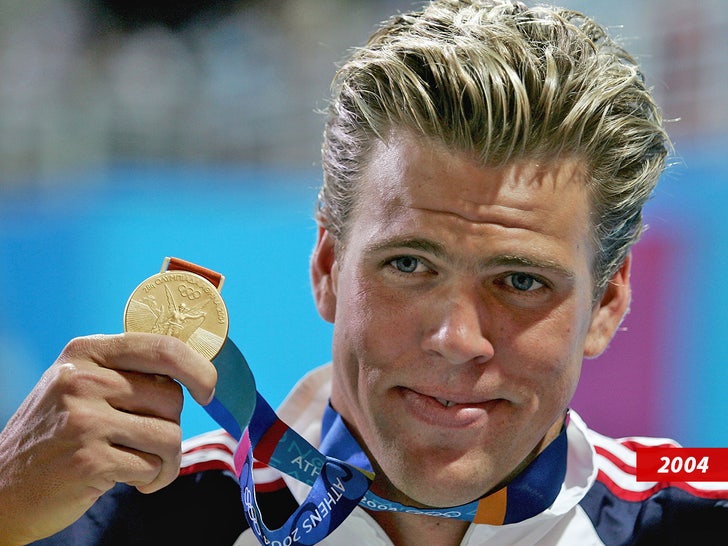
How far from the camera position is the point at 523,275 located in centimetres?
203

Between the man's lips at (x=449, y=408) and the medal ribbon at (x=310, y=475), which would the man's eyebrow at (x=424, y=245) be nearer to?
the man's lips at (x=449, y=408)

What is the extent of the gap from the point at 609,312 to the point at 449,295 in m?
0.60

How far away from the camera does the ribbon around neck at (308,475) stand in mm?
2020

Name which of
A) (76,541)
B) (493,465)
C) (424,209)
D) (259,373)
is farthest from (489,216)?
(259,373)

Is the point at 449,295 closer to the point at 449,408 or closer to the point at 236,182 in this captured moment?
the point at 449,408

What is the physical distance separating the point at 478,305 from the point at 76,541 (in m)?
1.14

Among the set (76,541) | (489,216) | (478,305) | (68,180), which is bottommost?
(76,541)

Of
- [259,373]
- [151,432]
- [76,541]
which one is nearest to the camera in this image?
[151,432]

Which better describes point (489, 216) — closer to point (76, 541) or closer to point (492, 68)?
point (492, 68)

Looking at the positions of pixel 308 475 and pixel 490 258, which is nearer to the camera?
pixel 490 258

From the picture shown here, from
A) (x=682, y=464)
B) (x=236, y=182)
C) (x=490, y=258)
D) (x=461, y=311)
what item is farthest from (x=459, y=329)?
(x=236, y=182)

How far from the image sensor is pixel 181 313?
5.91ft

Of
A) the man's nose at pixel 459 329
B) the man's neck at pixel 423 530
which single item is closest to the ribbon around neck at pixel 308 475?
the man's neck at pixel 423 530

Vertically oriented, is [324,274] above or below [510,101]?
below
